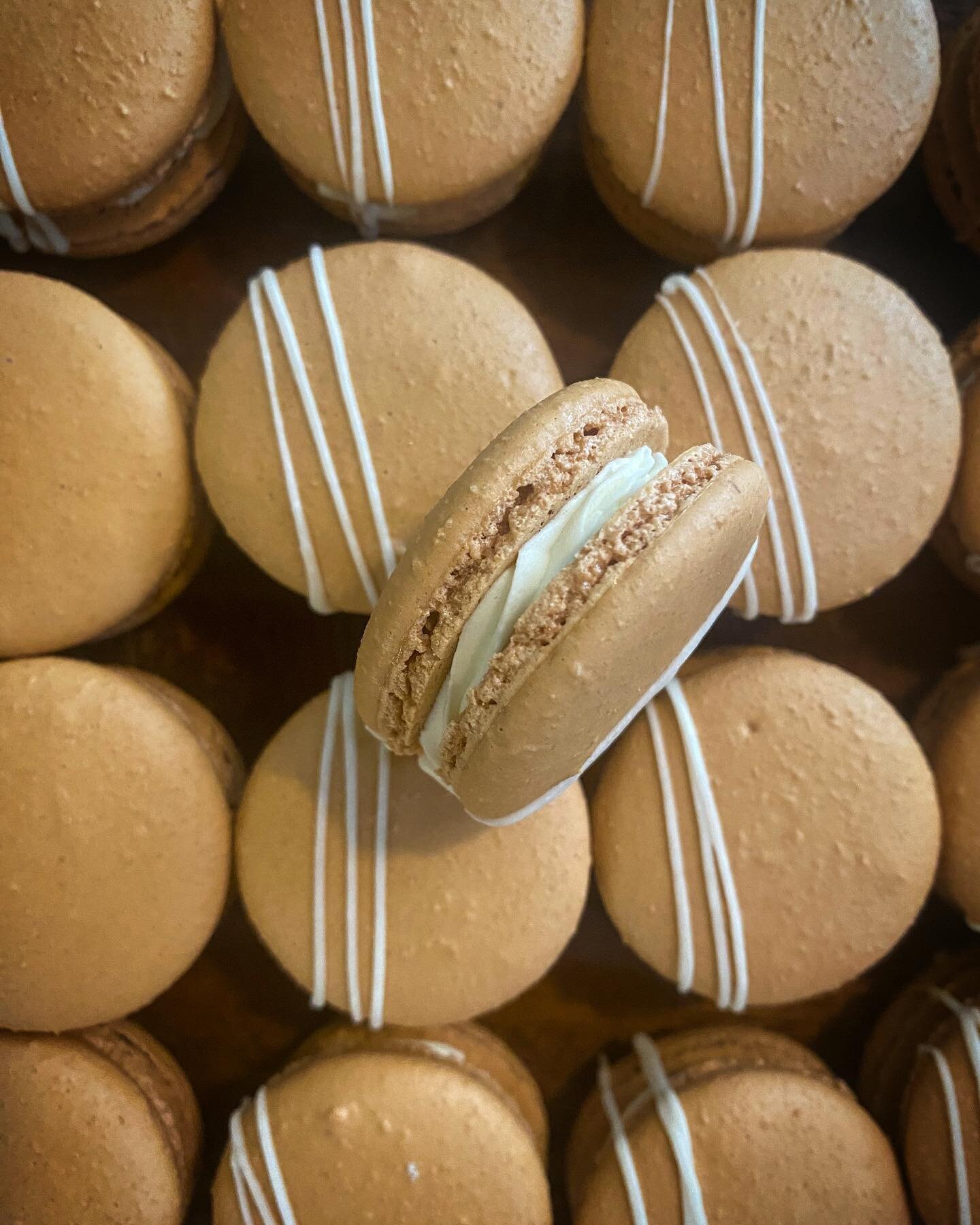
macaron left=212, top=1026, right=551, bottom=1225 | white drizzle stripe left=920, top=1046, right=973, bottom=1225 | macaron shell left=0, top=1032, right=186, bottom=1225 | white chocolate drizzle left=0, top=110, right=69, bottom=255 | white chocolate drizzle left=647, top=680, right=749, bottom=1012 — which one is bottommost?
macaron shell left=0, top=1032, right=186, bottom=1225

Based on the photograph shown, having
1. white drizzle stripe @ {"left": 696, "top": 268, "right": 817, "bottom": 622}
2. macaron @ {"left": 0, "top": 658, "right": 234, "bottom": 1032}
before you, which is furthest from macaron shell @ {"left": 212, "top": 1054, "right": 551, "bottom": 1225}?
white drizzle stripe @ {"left": 696, "top": 268, "right": 817, "bottom": 622}

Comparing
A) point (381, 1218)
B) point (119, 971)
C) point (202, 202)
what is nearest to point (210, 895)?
point (119, 971)

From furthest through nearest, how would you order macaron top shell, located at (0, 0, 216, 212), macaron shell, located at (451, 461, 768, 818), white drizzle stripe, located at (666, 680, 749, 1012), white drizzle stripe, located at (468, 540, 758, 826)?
1. white drizzle stripe, located at (666, 680, 749, 1012)
2. macaron top shell, located at (0, 0, 216, 212)
3. white drizzle stripe, located at (468, 540, 758, 826)
4. macaron shell, located at (451, 461, 768, 818)

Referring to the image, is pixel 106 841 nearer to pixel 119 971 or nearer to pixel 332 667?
pixel 119 971

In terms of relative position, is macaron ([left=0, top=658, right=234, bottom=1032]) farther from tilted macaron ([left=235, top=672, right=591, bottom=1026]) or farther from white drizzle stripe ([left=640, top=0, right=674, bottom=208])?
white drizzle stripe ([left=640, top=0, right=674, bottom=208])

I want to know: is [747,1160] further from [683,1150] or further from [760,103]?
[760,103]

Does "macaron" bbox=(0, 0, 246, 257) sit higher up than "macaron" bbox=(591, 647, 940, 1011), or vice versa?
"macaron" bbox=(0, 0, 246, 257)

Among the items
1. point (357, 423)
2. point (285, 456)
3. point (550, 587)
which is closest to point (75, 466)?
point (285, 456)

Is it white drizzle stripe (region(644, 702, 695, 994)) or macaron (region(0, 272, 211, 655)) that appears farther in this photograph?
white drizzle stripe (region(644, 702, 695, 994))
